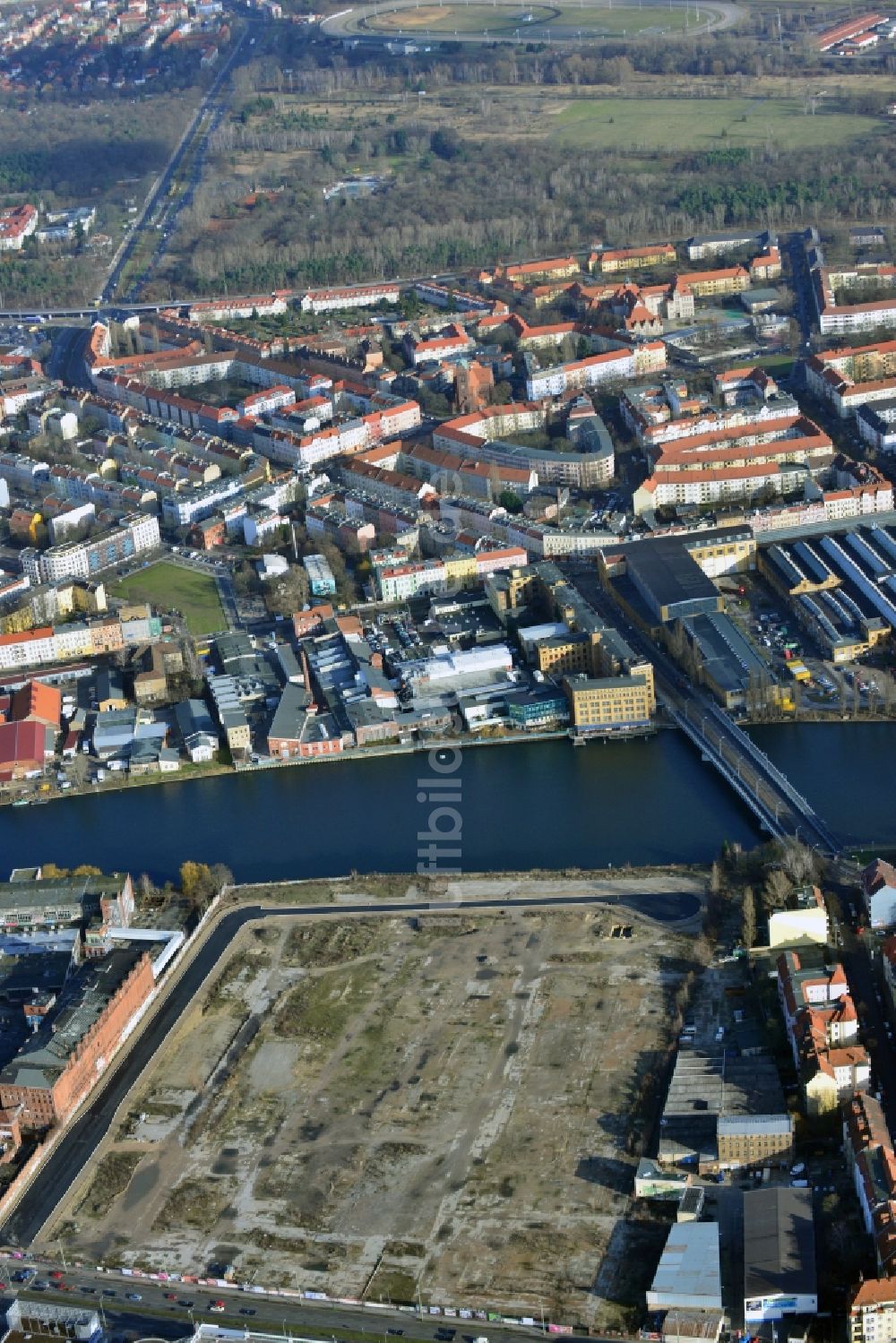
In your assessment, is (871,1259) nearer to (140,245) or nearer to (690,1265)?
(690,1265)

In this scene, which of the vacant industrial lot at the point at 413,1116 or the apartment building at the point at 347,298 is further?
the apartment building at the point at 347,298

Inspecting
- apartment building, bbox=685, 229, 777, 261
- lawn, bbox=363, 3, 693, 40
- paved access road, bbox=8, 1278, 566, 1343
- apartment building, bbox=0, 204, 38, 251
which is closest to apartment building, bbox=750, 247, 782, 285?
apartment building, bbox=685, 229, 777, 261

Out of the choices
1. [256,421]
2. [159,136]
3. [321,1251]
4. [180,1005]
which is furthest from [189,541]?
[159,136]

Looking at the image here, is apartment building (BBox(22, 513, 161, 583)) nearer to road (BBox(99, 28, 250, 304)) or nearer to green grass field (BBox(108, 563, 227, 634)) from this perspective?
green grass field (BBox(108, 563, 227, 634))

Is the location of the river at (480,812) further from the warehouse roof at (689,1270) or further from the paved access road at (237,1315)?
the paved access road at (237,1315)

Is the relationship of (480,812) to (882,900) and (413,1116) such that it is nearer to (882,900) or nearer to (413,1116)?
(882,900)

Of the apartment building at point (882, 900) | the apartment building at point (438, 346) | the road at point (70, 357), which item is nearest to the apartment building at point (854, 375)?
the apartment building at point (438, 346)
